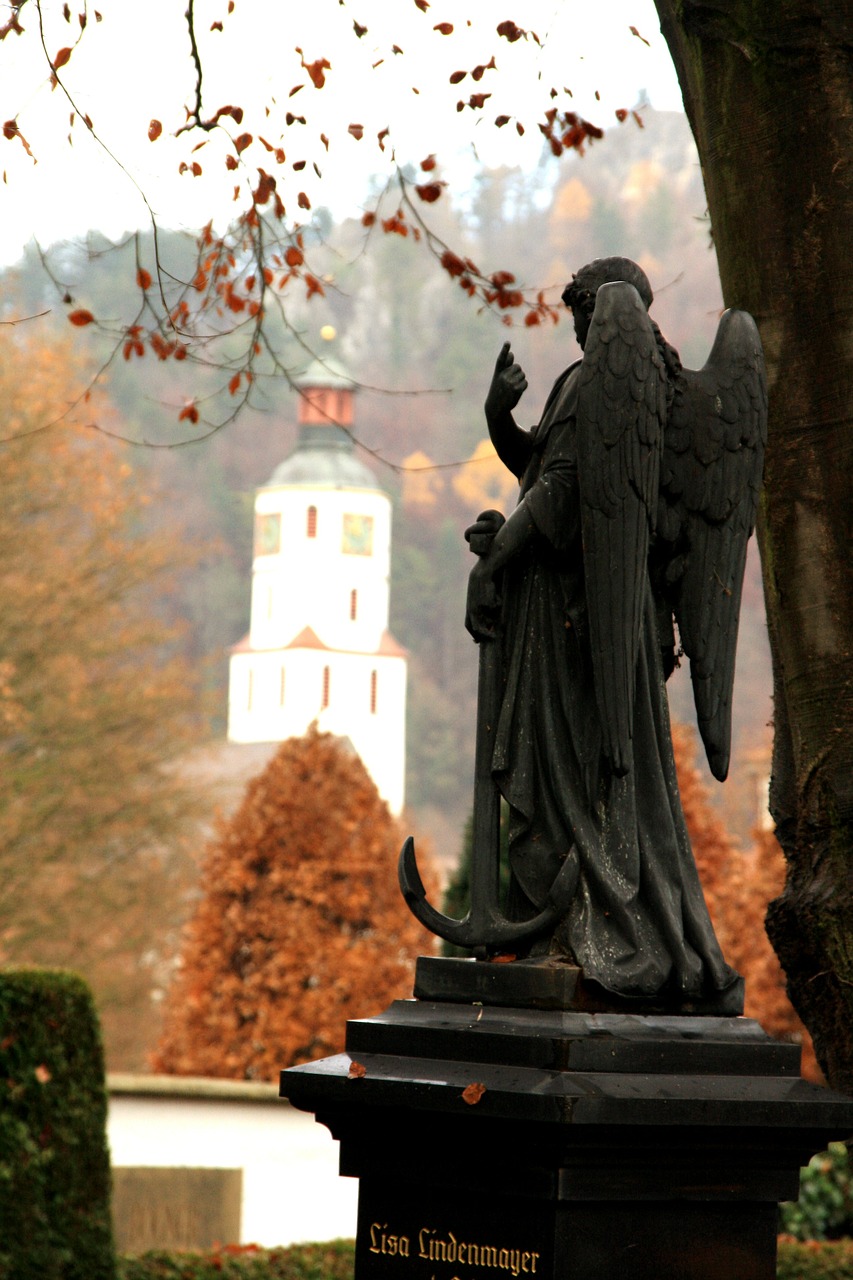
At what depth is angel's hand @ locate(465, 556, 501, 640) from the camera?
3824 mm

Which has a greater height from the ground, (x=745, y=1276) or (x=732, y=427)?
(x=732, y=427)

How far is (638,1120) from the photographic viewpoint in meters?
3.30

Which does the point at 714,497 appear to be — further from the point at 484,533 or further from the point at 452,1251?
the point at 452,1251

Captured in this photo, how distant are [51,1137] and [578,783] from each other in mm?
4958

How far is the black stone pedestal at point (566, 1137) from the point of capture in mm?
3324

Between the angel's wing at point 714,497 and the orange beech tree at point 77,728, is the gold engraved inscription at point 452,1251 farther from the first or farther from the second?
the orange beech tree at point 77,728

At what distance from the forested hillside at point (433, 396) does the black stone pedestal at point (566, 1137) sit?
150 ft

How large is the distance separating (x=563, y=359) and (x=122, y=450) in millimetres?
32749

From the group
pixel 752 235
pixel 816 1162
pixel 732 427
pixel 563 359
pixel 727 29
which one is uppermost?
pixel 563 359

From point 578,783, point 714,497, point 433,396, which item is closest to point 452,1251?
point 578,783

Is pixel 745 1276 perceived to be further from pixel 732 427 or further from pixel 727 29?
pixel 727 29

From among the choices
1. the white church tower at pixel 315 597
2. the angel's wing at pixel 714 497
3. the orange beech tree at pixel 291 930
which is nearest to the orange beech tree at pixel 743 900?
the orange beech tree at pixel 291 930

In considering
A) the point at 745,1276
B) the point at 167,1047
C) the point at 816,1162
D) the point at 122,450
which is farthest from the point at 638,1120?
the point at 122,450

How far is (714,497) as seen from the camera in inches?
151
